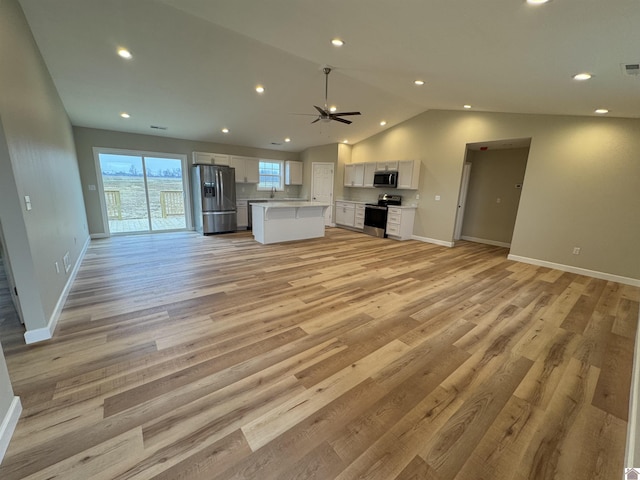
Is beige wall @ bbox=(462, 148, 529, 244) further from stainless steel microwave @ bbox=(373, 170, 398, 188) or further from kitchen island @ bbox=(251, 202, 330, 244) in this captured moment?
kitchen island @ bbox=(251, 202, 330, 244)

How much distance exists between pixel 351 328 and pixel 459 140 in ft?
17.4

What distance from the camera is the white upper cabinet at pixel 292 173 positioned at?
28.6 ft

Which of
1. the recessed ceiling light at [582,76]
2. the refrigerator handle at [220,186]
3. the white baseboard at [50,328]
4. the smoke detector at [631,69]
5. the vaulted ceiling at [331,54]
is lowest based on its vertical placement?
the white baseboard at [50,328]

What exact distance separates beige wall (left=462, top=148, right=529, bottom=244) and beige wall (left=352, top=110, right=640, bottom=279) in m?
1.28

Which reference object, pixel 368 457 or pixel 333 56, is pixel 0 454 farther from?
pixel 333 56

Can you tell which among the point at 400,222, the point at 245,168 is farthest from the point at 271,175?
the point at 400,222

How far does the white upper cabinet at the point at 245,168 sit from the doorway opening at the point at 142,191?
1.35 meters

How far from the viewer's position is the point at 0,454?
124cm

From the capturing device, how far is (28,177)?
7.35 ft

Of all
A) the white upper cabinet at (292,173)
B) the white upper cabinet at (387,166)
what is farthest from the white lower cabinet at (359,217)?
the white upper cabinet at (292,173)

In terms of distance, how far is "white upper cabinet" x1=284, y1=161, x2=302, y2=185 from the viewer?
28.6 feet

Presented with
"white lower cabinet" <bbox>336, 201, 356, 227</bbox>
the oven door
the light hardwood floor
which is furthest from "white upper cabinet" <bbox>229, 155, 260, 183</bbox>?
the light hardwood floor

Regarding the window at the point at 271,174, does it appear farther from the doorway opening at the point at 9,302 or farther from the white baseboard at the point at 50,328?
the doorway opening at the point at 9,302

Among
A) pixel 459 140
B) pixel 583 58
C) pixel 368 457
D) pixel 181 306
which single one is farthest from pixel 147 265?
pixel 459 140
